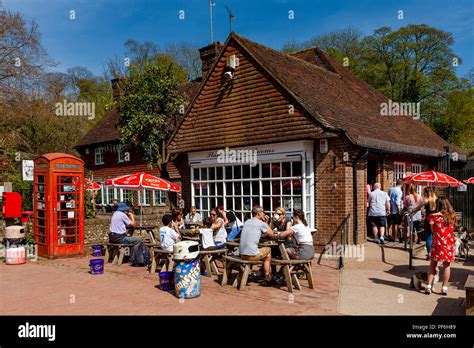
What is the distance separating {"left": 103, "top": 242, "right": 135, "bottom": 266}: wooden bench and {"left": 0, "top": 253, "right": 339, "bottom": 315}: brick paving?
92 cm

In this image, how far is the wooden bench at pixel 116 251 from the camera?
1089cm

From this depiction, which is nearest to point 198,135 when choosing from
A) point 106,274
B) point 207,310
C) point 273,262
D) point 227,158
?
point 227,158

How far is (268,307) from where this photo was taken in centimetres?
686

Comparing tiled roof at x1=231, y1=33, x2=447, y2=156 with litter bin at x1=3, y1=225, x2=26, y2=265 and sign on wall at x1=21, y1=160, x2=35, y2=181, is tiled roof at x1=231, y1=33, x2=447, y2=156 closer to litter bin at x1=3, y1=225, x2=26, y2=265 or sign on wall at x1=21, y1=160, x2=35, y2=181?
sign on wall at x1=21, y1=160, x2=35, y2=181

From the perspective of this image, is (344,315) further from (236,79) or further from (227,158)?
(236,79)

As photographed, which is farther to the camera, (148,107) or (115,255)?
(148,107)

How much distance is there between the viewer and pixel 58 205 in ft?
39.1

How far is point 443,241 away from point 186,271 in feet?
14.9

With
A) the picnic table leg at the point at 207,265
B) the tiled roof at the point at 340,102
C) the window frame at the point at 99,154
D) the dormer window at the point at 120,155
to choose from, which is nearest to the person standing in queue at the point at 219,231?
the picnic table leg at the point at 207,265

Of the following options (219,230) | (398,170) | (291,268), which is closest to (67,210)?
(219,230)

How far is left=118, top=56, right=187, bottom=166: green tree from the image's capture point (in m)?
20.4

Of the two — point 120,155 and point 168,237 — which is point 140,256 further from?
point 120,155

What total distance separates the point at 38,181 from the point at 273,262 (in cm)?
788

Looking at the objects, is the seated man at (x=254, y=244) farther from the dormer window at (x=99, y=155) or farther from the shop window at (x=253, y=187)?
the dormer window at (x=99, y=155)
